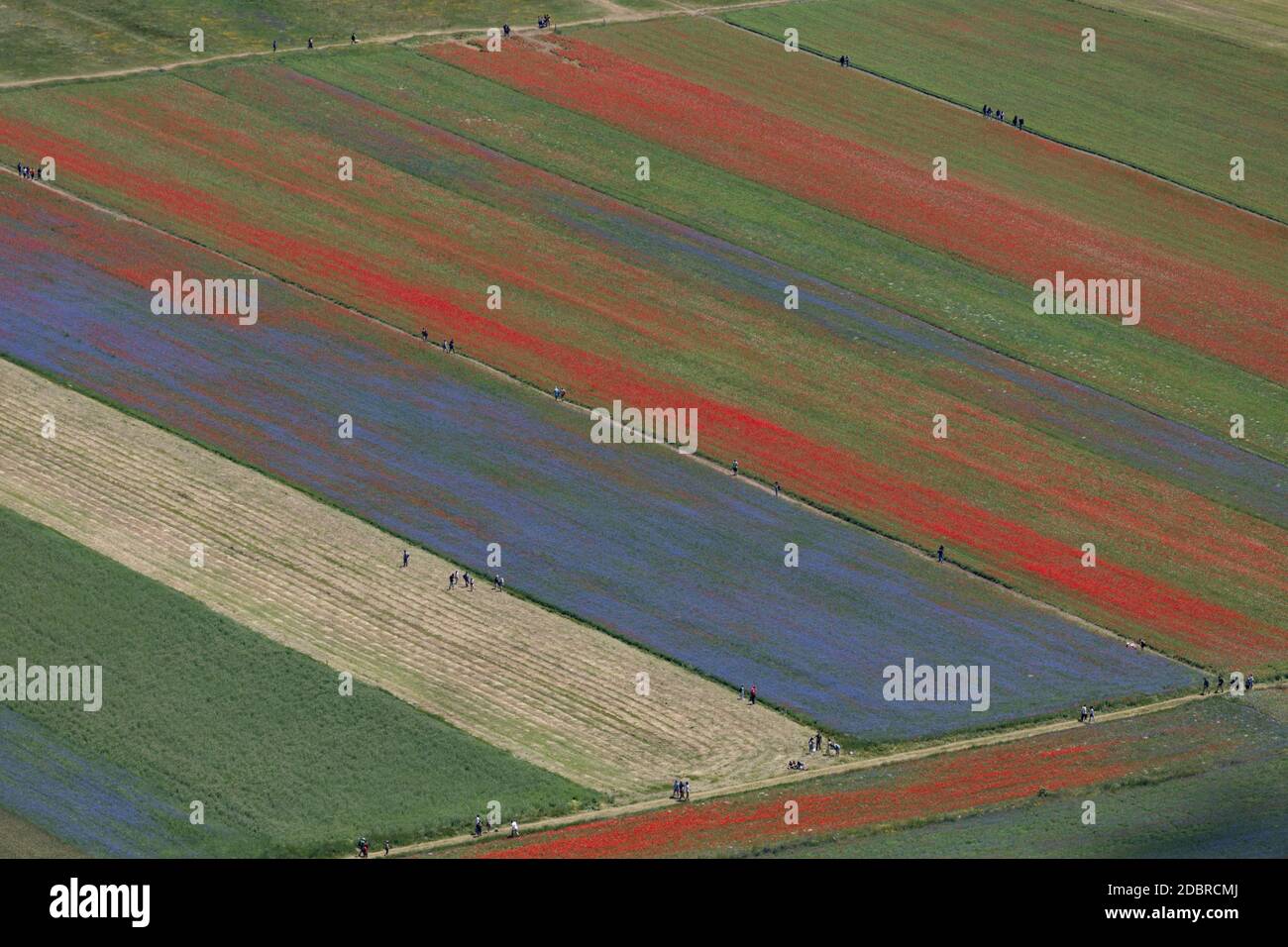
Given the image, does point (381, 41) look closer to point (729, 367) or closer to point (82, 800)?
point (729, 367)

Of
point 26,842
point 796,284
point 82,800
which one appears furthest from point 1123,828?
point 796,284

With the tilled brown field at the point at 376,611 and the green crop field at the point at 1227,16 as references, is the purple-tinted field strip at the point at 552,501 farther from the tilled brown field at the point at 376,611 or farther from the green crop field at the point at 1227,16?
the green crop field at the point at 1227,16

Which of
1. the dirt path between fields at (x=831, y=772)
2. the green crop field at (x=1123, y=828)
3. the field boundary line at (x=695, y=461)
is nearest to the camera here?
the green crop field at (x=1123, y=828)

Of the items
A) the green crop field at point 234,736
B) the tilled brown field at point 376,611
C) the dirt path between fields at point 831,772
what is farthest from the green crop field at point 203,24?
the dirt path between fields at point 831,772

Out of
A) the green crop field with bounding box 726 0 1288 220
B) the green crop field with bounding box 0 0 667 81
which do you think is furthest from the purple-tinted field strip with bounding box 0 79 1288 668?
the green crop field with bounding box 726 0 1288 220

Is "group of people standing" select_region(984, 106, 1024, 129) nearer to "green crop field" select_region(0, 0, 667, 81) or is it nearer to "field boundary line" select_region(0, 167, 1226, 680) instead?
"green crop field" select_region(0, 0, 667, 81)
